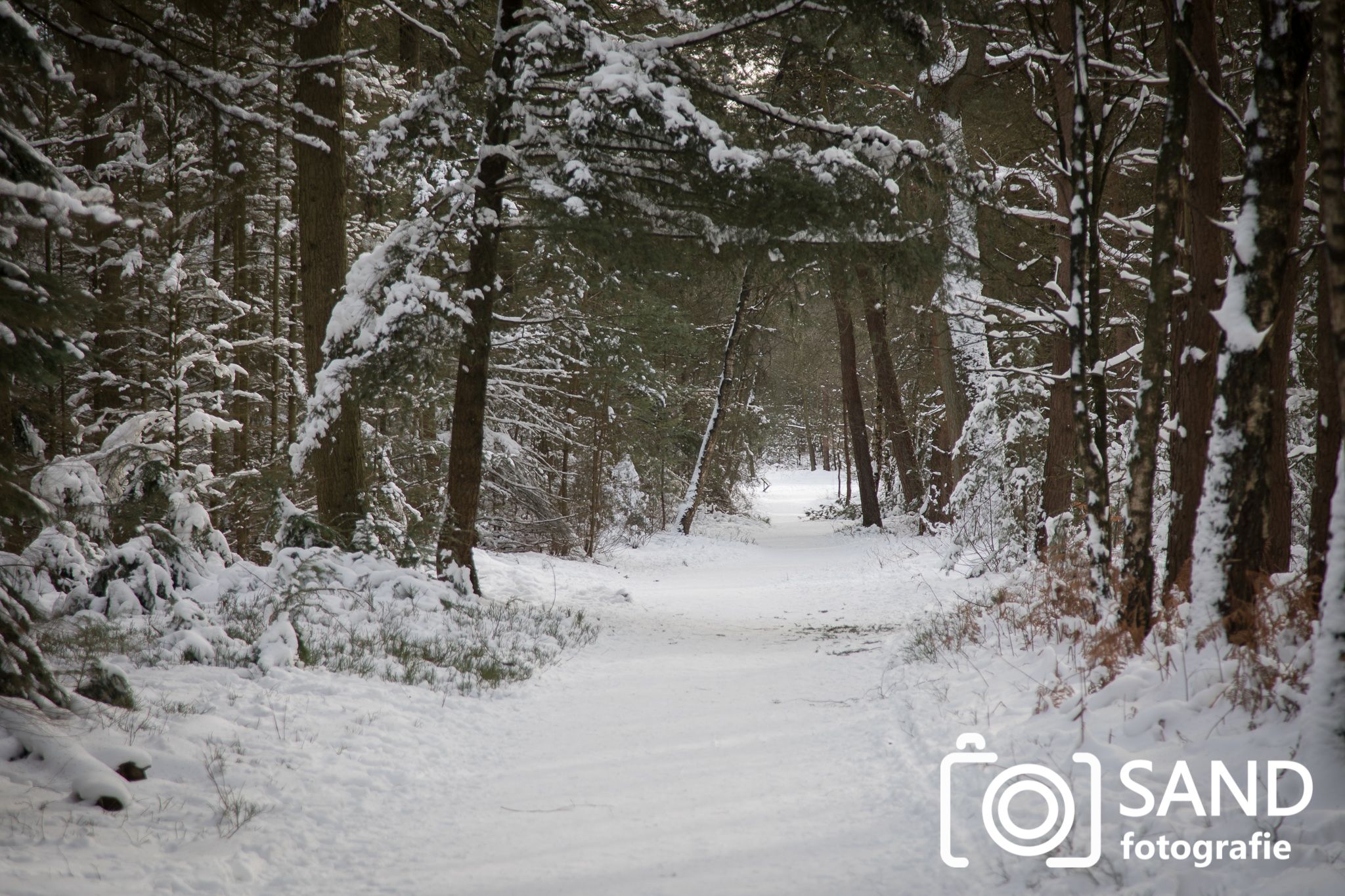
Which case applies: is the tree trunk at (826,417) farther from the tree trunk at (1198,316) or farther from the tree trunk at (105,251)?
the tree trunk at (1198,316)

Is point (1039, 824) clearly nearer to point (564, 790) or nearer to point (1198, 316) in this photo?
point (564, 790)

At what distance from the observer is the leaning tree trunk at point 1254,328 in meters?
4.17

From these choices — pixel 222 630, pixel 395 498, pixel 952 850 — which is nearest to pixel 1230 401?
pixel 952 850

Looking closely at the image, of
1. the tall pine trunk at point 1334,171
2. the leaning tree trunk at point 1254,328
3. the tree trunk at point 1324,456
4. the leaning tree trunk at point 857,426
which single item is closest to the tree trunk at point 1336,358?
the tall pine trunk at point 1334,171

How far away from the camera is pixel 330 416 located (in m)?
8.68

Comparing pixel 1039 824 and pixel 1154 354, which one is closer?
pixel 1039 824

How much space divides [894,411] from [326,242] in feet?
53.1

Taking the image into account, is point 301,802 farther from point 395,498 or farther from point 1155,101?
point 1155,101

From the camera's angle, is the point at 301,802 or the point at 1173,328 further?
the point at 1173,328

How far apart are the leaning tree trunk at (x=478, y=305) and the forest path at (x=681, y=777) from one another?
2.50m

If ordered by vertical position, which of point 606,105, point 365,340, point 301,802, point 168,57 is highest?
point 606,105

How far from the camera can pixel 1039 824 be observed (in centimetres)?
362

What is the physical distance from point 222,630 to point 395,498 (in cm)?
453

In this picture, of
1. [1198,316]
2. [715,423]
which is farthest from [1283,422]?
[715,423]
